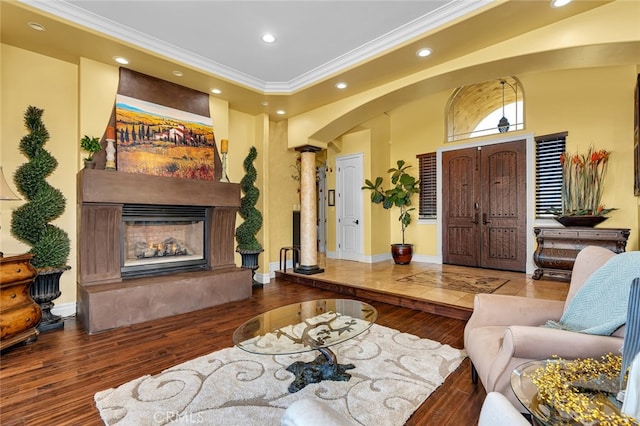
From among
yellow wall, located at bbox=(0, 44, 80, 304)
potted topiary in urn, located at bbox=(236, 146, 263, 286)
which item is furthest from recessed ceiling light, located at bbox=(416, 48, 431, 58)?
yellow wall, located at bbox=(0, 44, 80, 304)

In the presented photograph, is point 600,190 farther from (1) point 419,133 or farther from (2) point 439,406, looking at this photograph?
(2) point 439,406

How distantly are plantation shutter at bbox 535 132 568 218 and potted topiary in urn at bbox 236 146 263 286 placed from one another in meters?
5.02

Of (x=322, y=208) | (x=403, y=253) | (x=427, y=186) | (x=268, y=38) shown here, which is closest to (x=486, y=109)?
(x=427, y=186)

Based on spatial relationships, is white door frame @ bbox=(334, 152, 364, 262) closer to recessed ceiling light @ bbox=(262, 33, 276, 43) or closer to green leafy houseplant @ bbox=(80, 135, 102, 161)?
recessed ceiling light @ bbox=(262, 33, 276, 43)

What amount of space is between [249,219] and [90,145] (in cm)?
238

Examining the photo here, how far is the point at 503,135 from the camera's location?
564 cm

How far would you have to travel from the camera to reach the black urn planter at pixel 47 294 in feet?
10.3

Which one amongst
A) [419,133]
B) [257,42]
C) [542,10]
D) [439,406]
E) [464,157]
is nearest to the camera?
[439,406]

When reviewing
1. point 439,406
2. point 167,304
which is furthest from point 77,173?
point 439,406

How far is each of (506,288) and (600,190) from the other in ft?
7.34

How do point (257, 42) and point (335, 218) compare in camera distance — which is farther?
point (335, 218)

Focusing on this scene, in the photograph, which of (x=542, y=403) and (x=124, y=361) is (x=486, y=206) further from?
(x=124, y=361)

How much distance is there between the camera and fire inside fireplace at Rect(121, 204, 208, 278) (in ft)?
12.7

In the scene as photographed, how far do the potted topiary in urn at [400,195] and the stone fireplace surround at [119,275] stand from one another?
11.8ft
